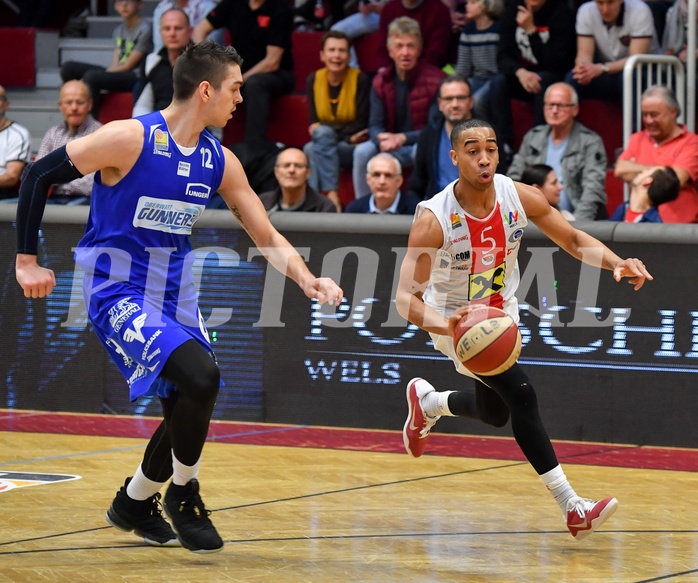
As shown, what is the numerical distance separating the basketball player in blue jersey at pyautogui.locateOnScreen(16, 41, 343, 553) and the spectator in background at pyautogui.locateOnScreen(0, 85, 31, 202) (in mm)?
5698

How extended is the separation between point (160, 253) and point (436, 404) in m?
2.09

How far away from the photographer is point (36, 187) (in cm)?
529

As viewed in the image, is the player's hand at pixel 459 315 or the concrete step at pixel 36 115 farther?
the concrete step at pixel 36 115

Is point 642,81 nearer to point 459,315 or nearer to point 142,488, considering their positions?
point 459,315

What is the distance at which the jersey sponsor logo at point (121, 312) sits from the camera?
209 inches

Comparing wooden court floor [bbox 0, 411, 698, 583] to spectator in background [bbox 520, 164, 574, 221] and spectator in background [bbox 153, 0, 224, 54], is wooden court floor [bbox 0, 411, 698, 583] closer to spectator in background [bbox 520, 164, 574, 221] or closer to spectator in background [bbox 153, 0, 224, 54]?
spectator in background [bbox 520, 164, 574, 221]

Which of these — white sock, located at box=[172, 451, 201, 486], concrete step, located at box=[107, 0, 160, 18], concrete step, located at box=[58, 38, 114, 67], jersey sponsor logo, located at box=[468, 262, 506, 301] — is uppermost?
concrete step, located at box=[107, 0, 160, 18]

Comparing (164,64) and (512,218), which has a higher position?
(164,64)

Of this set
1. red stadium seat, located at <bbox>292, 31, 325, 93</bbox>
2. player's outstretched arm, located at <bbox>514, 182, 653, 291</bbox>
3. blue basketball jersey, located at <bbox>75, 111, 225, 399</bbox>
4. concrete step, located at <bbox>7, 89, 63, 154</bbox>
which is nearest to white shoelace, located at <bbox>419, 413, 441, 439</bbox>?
player's outstretched arm, located at <bbox>514, 182, 653, 291</bbox>

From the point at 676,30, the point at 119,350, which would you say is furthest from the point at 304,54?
the point at 119,350

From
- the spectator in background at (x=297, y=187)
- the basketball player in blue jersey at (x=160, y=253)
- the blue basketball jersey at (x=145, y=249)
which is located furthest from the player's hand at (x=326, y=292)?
the spectator in background at (x=297, y=187)

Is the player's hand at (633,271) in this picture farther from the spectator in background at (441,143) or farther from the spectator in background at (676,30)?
the spectator in background at (676,30)

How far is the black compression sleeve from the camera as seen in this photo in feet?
17.3

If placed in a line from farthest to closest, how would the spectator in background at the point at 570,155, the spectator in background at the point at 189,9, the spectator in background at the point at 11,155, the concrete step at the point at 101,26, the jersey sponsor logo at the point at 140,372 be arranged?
1. the concrete step at the point at 101,26
2. the spectator in background at the point at 189,9
3. the spectator in background at the point at 11,155
4. the spectator in background at the point at 570,155
5. the jersey sponsor logo at the point at 140,372
